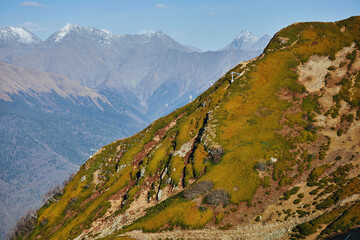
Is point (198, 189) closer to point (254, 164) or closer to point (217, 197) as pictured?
point (217, 197)

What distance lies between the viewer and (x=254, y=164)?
86.2 m

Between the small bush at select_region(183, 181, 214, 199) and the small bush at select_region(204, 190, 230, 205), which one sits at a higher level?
the small bush at select_region(183, 181, 214, 199)

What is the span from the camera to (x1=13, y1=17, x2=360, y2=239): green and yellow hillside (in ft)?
229

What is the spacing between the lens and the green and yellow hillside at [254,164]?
69.9 m

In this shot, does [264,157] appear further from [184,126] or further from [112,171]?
[112,171]

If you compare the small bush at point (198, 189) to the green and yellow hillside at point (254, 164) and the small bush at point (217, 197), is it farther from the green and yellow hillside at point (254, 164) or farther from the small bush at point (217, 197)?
the small bush at point (217, 197)

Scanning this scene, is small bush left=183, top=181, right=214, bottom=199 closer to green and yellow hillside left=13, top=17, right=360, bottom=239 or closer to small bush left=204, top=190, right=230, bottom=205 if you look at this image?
green and yellow hillside left=13, top=17, right=360, bottom=239

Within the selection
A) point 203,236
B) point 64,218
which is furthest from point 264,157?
point 64,218

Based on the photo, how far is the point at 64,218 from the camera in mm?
137500

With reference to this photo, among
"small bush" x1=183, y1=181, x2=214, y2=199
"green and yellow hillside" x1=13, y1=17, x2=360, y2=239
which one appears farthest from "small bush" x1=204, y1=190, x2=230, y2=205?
"small bush" x1=183, y1=181, x2=214, y2=199

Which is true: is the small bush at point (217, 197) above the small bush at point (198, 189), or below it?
below

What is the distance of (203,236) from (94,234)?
51.8 metres

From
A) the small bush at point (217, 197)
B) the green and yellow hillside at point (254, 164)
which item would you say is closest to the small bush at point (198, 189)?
the green and yellow hillside at point (254, 164)

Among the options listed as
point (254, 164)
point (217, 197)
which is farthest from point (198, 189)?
point (254, 164)
